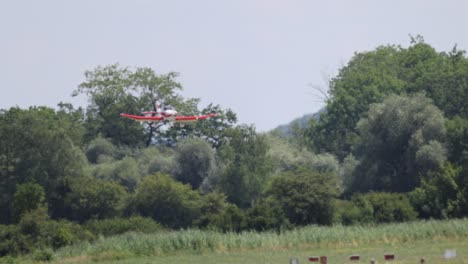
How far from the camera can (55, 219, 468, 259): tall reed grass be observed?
189 feet

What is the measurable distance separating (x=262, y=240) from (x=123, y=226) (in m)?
16.0

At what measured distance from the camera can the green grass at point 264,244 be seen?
53.9 m

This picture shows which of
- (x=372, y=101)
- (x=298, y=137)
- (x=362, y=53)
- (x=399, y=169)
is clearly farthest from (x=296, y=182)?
(x=362, y=53)

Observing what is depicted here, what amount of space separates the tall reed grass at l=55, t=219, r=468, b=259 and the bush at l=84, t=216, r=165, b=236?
37.8ft

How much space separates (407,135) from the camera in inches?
3489

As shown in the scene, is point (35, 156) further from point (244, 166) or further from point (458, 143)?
point (458, 143)

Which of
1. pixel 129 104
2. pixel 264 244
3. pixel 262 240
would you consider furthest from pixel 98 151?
pixel 264 244

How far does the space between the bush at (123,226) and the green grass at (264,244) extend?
10.2 m

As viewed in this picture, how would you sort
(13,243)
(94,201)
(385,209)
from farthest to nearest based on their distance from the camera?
(94,201) → (385,209) → (13,243)

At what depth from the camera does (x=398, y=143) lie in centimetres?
8844

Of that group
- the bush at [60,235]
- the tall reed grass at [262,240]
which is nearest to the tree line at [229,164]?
the bush at [60,235]

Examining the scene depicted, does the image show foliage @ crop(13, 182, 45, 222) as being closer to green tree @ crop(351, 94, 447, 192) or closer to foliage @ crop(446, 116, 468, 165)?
green tree @ crop(351, 94, 447, 192)

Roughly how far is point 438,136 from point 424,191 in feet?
43.4

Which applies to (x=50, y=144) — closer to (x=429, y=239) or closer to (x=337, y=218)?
(x=337, y=218)
